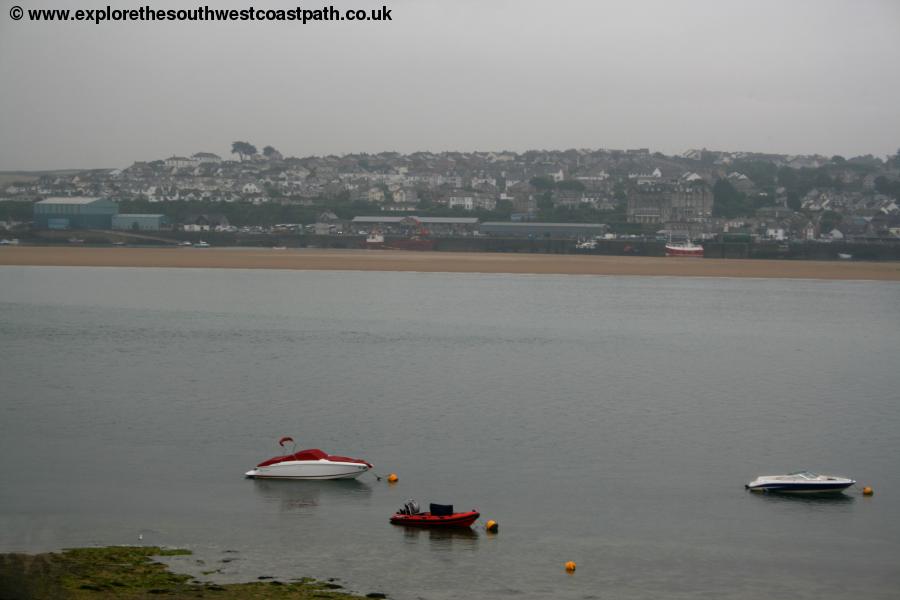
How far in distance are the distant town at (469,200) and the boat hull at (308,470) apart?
7887 centimetres

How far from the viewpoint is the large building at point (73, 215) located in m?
99.9

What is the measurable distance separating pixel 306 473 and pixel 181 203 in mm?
103728

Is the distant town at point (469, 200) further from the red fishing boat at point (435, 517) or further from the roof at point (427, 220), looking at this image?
the red fishing boat at point (435, 517)

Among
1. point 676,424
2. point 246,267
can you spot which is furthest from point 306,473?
point 246,267

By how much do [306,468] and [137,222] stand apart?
88.4 metres

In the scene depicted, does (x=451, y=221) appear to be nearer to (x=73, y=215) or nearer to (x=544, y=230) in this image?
(x=544, y=230)

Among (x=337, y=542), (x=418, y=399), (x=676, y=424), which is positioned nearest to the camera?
(x=337, y=542)

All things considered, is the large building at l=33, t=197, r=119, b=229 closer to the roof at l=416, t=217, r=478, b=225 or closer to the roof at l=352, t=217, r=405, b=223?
the roof at l=352, t=217, r=405, b=223

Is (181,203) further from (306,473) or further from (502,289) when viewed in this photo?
(306,473)

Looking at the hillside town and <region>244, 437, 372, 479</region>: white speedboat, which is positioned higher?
the hillside town

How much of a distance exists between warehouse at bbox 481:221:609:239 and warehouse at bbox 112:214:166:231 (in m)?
29.6

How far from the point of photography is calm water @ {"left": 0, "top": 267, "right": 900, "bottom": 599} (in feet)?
42.1

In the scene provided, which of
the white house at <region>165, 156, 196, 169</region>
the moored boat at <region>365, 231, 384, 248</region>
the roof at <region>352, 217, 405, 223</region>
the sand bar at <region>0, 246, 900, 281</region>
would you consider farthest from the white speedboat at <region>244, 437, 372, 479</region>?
the white house at <region>165, 156, 196, 169</region>

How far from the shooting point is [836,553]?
44.5 ft
